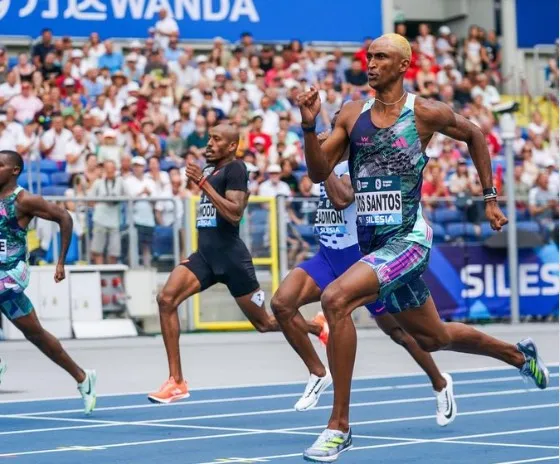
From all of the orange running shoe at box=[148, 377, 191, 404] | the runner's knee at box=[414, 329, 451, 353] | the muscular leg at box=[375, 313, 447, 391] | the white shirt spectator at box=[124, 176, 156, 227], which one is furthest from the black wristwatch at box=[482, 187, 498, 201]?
the white shirt spectator at box=[124, 176, 156, 227]

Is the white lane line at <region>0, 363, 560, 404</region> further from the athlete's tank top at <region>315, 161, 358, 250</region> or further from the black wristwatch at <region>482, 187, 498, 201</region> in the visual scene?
the black wristwatch at <region>482, 187, 498, 201</region>

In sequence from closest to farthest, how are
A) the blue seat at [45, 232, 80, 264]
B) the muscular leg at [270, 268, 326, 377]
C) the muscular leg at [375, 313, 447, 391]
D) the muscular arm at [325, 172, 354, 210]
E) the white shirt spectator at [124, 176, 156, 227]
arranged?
the muscular leg at [375, 313, 447, 391] → the muscular arm at [325, 172, 354, 210] → the muscular leg at [270, 268, 326, 377] → the blue seat at [45, 232, 80, 264] → the white shirt spectator at [124, 176, 156, 227]

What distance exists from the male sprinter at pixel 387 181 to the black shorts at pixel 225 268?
334 centimetres

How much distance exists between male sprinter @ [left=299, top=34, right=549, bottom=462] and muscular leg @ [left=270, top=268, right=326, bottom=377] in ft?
7.74

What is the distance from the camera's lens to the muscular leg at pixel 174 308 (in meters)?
11.2

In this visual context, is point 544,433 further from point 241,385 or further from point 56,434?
point 241,385

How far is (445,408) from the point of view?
10.2 metres

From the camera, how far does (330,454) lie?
7754mm

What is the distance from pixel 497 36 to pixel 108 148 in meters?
14.6

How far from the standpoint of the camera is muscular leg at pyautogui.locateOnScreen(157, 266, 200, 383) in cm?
1116

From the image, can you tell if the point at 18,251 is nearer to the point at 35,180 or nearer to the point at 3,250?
the point at 3,250

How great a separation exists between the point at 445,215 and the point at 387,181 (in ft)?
45.4

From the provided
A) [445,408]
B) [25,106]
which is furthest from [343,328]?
[25,106]

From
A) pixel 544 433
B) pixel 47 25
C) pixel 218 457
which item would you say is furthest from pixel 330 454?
pixel 47 25
